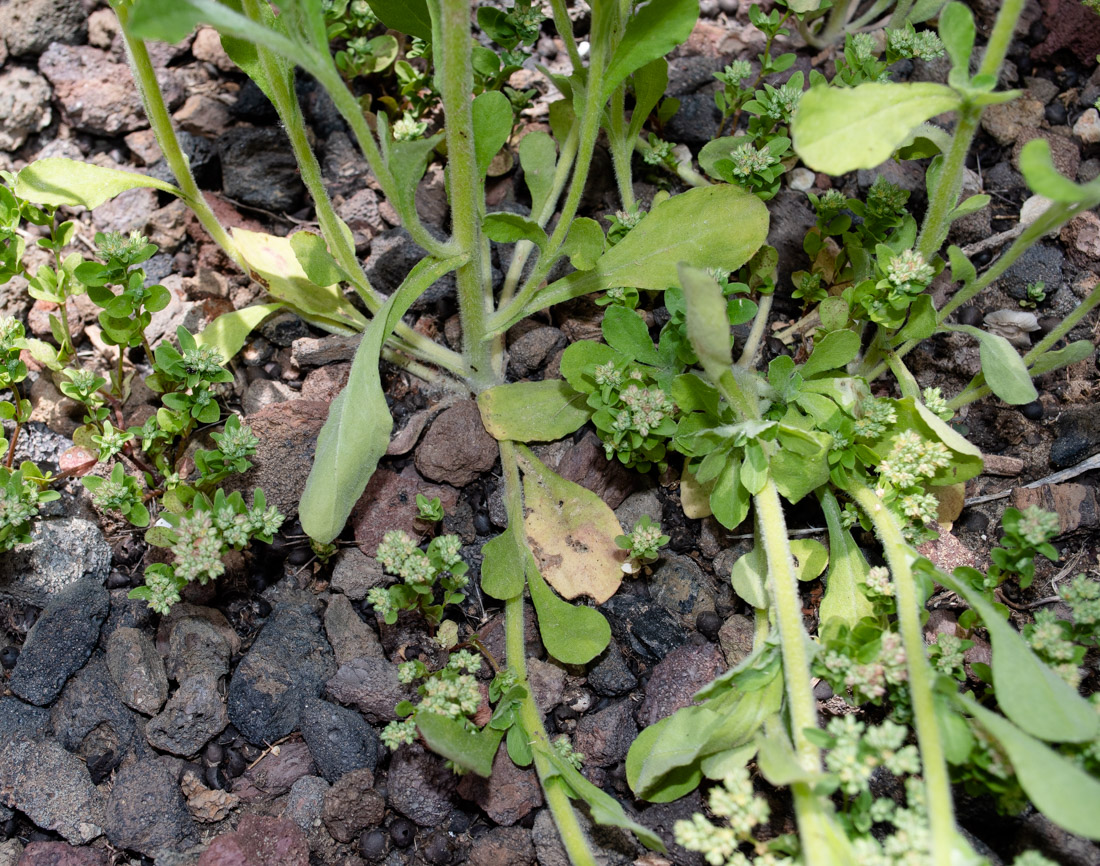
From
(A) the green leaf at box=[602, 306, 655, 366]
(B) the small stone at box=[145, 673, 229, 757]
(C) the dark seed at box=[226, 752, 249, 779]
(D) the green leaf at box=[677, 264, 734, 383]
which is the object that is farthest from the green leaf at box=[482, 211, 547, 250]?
(C) the dark seed at box=[226, 752, 249, 779]


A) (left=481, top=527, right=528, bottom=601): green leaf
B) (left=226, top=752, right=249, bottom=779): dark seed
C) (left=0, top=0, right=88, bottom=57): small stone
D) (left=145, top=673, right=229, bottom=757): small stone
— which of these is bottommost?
(left=226, top=752, right=249, bottom=779): dark seed

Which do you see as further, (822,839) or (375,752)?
(375,752)

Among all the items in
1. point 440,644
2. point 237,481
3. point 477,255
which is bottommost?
point 440,644

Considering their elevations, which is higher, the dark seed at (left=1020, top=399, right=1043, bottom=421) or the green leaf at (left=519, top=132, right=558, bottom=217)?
the green leaf at (left=519, top=132, right=558, bottom=217)

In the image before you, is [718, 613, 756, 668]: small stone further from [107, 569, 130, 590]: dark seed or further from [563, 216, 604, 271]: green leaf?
[107, 569, 130, 590]: dark seed

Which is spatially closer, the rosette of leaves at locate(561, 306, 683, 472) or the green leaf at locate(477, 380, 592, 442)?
the rosette of leaves at locate(561, 306, 683, 472)

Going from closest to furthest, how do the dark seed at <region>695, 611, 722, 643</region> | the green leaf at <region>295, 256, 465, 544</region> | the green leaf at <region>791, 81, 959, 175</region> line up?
the green leaf at <region>791, 81, 959, 175</region> < the green leaf at <region>295, 256, 465, 544</region> < the dark seed at <region>695, 611, 722, 643</region>

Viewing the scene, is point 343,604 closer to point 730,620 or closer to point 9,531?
point 9,531

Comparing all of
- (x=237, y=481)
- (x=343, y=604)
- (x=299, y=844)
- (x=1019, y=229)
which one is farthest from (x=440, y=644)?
(x=1019, y=229)
